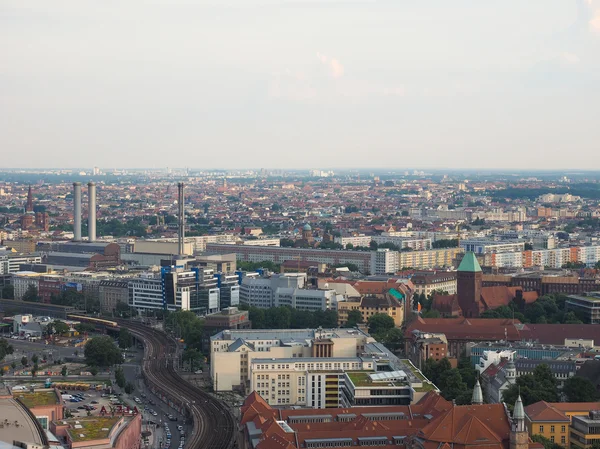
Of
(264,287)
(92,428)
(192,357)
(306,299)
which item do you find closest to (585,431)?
(92,428)

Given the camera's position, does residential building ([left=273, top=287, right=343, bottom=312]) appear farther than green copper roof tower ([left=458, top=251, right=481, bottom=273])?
Yes

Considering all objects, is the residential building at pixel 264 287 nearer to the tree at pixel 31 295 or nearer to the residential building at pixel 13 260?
the tree at pixel 31 295

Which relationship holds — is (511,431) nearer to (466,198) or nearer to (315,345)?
(315,345)

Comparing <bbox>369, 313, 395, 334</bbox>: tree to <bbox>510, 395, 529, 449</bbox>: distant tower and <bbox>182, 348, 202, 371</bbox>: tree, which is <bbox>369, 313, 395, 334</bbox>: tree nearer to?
<bbox>182, 348, 202, 371</bbox>: tree

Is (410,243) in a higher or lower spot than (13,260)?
lower

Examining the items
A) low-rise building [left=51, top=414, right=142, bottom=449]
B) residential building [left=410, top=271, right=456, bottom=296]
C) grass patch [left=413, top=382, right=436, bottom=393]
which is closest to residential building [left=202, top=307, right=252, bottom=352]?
residential building [left=410, top=271, right=456, bottom=296]

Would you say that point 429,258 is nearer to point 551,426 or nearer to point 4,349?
point 4,349
